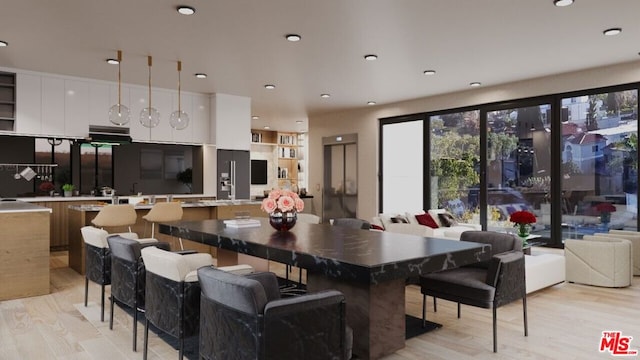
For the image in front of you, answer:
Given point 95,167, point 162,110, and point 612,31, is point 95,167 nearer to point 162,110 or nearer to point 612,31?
point 162,110

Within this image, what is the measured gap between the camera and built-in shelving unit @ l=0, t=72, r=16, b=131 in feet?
21.2

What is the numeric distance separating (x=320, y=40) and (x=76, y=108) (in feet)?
14.3

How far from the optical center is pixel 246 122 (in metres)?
8.52

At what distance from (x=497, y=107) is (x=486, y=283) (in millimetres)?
5417

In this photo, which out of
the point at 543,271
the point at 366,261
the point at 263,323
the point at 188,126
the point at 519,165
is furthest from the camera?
the point at 188,126

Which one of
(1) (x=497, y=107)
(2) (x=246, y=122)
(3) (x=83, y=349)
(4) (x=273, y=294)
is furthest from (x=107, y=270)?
(1) (x=497, y=107)

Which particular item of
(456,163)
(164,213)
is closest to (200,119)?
(164,213)

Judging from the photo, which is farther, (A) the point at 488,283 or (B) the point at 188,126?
(B) the point at 188,126

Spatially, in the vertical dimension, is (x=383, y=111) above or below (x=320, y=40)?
below

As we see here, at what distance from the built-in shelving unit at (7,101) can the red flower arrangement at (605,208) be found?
8728 mm

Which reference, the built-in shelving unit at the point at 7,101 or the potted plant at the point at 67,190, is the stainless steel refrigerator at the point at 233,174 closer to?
the potted plant at the point at 67,190

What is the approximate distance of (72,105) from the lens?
697 centimetres

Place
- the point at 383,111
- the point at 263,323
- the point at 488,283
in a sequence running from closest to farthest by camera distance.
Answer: the point at 263,323
the point at 488,283
the point at 383,111

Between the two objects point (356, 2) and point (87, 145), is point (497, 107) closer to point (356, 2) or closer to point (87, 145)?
point (356, 2)
